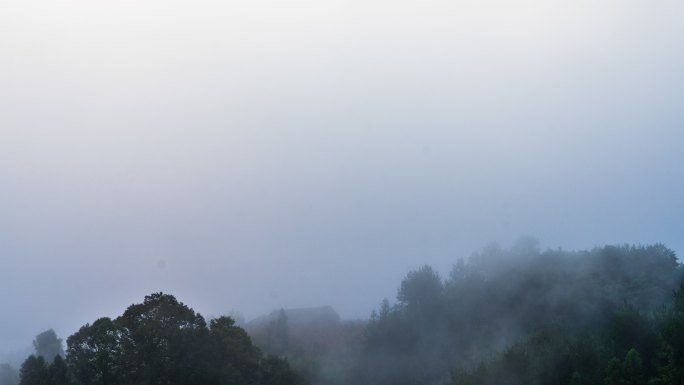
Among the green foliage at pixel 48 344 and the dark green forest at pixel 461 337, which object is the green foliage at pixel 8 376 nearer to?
the dark green forest at pixel 461 337

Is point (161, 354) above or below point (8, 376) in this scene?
below

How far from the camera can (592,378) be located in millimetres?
47938

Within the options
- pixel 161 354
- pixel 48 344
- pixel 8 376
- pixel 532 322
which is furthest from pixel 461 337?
pixel 48 344

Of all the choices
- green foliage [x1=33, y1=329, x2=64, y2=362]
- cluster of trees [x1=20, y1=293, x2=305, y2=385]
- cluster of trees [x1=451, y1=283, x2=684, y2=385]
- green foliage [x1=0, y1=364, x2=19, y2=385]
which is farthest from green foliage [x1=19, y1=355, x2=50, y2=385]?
green foliage [x1=33, y1=329, x2=64, y2=362]

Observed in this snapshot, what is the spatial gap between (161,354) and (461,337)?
40.5m

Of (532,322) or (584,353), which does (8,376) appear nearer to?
(532,322)

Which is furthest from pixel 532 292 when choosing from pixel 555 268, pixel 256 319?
→ pixel 256 319

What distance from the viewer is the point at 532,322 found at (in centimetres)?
7369

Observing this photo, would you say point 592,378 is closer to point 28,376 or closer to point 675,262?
point 675,262

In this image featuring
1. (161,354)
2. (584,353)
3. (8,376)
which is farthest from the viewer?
(8,376)

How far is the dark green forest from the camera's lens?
169 ft

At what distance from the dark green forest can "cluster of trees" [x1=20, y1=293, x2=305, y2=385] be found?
0.09 metres

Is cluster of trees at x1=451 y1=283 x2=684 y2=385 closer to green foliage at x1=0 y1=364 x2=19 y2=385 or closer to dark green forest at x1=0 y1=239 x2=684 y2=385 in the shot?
dark green forest at x1=0 y1=239 x2=684 y2=385

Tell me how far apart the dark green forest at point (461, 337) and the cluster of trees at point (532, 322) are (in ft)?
0.46
